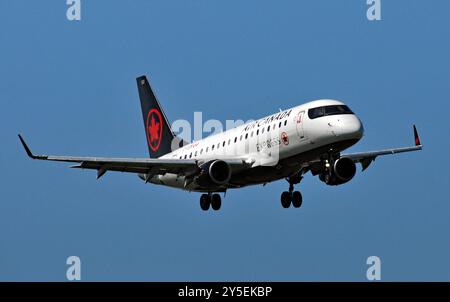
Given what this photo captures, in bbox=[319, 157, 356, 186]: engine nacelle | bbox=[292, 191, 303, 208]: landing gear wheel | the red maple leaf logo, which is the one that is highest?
the red maple leaf logo

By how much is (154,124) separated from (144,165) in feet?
43.6

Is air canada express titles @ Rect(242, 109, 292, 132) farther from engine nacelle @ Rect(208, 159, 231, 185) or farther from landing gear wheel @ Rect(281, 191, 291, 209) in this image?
landing gear wheel @ Rect(281, 191, 291, 209)

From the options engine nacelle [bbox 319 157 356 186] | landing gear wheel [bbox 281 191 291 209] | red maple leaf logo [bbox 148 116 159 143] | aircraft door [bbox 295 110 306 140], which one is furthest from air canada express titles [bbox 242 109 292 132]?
red maple leaf logo [bbox 148 116 159 143]

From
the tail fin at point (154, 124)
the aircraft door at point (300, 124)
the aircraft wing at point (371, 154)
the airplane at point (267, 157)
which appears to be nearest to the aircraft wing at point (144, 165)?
the airplane at point (267, 157)

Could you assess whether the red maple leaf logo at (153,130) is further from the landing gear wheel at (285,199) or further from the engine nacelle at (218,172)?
the engine nacelle at (218,172)

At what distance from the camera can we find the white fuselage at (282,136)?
55.9 m

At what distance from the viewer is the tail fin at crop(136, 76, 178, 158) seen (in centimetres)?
7356

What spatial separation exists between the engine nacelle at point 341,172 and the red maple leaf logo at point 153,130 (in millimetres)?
19000

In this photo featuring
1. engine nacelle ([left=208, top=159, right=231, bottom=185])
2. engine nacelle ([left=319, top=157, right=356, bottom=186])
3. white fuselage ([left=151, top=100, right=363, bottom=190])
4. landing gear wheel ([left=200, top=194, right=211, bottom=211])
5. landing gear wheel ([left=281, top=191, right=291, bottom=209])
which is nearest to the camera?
white fuselage ([left=151, top=100, right=363, bottom=190])
